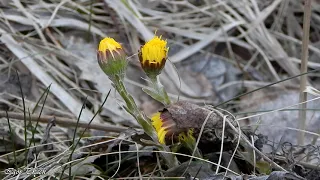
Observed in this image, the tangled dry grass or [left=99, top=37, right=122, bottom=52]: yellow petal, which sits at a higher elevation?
[left=99, top=37, right=122, bottom=52]: yellow petal

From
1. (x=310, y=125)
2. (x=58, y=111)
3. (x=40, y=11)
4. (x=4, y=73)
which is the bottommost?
(x=310, y=125)

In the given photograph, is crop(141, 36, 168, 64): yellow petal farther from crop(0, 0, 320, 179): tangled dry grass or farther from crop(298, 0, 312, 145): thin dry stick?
crop(298, 0, 312, 145): thin dry stick

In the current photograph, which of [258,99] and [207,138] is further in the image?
[258,99]

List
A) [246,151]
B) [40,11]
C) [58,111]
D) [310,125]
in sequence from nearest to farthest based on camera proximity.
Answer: [246,151] < [58,111] < [310,125] < [40,11]

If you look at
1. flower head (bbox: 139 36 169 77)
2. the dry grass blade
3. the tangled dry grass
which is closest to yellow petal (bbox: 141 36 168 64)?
flower head (bbox: 139 36 169 77)

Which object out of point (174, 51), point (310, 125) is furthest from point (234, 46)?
point (310, 125)

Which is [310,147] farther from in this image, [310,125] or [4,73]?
[4,73]
